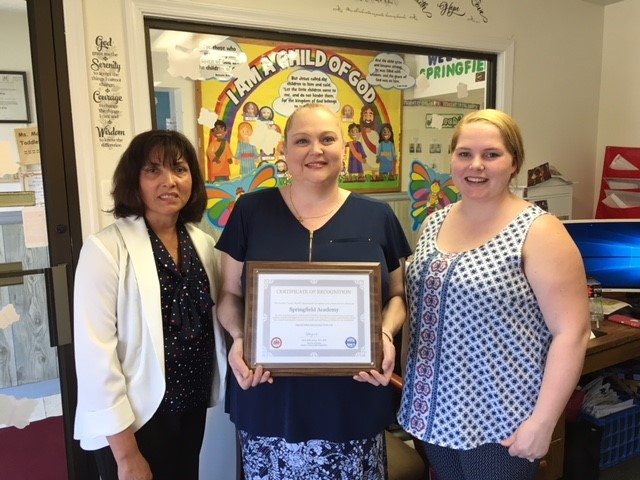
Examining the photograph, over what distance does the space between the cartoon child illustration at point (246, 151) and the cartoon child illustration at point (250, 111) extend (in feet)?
0.09

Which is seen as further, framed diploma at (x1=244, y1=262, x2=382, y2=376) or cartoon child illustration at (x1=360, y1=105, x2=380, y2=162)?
cartoon child illustration at (x1=360, y1=105, x2=380, y2=162)

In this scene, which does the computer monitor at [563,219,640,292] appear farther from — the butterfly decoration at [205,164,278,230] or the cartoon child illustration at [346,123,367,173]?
the butterfly decoration at [205,164,278,230]

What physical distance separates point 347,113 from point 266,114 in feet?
1.31

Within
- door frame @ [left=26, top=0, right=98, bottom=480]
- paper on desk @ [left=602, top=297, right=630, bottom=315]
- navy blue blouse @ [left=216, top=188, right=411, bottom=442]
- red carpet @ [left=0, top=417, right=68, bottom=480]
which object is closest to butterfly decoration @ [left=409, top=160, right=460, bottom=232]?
paper on desk @ [left=602, top=297, right=630, bottom=315]

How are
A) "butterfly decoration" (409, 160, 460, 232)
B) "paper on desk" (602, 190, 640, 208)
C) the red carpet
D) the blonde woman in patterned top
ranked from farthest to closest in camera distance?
"paper on desk" (602, 190, 640, 208), "butterfly decoration" (409, 160, 460, 232), the red carpet, the blonde woman in patterned top

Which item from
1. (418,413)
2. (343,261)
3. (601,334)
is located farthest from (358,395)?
(601,334)

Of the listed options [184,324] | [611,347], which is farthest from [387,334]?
[611,347]

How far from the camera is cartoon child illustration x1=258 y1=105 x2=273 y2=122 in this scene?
84.4 inches

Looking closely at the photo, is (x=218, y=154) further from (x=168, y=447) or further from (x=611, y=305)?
(x=611, y=305)

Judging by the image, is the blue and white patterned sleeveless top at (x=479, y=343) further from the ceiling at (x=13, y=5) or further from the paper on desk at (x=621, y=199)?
the paper on desk at (x=621, y=199)

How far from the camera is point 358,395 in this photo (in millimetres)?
1279

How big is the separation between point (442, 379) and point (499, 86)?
1906mm

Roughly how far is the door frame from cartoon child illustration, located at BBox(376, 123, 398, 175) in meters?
1.31

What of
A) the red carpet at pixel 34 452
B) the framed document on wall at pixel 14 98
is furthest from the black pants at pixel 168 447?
the framed document on wall at pixel 14 98
